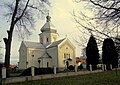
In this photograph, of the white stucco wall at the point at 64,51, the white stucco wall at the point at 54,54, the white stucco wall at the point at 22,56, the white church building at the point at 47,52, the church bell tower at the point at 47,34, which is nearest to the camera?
the white stucco wall at the point at 64,51

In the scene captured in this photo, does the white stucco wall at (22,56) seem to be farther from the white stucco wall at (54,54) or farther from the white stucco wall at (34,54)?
the white stucco wall at (54,54)

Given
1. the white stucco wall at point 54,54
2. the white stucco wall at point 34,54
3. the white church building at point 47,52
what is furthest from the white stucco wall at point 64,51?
the white stucco wall at point 34,54

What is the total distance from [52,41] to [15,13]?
131ft

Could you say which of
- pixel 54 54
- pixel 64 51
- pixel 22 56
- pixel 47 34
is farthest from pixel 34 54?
pixel 64 51

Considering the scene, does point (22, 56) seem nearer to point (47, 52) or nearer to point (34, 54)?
point (34, 54)

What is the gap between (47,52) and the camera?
61.2m

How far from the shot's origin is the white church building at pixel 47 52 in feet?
185

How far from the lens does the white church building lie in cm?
5653

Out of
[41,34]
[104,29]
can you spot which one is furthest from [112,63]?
[41,34]

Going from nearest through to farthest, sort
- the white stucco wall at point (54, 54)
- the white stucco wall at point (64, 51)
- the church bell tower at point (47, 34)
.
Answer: the white stucco wall at point (64, 51) → the white stucco wall at point (54, 54) → the church bell tower at point (47, 34)

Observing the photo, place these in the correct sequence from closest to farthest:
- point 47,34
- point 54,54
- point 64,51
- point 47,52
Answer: point 54,54 < point 64,51 < point 47,52 < point 47,34

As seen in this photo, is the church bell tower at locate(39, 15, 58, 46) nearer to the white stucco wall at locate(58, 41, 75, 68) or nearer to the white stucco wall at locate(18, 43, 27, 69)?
the white stucco wall at locate(18, 43, 27, 69)

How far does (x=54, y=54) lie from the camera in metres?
57.3

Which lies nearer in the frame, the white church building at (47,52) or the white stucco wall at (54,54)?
the white stucco wall at (54,54)
